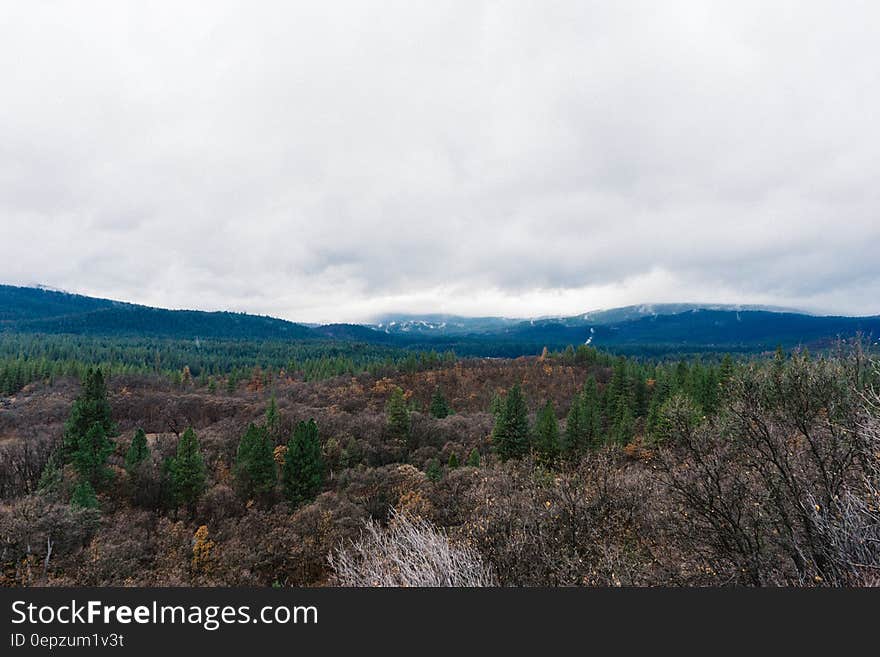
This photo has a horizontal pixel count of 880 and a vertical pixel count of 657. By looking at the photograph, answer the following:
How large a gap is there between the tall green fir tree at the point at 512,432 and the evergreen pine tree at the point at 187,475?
117 feet

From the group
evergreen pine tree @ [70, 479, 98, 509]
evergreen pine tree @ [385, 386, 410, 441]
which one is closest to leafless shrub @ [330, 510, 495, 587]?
evergreen pine tree @ [70, 479, 98, 509]

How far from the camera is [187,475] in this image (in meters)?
40.5

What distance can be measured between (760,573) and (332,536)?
→ 27.2 meters

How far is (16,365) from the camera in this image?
120 meters

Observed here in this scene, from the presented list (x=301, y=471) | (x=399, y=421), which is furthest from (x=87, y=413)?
(x=399, y=421)

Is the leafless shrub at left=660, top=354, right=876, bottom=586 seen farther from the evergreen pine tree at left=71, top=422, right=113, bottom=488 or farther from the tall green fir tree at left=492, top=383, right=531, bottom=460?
the evergreen pine tree at left=71, top=422, right=113, bottom=488

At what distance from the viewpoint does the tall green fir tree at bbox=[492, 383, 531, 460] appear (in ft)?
182

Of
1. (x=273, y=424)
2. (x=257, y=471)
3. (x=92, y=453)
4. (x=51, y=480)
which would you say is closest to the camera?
(x=51, y=480)

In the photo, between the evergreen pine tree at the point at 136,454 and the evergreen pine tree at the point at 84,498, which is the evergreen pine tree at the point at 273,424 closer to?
the evergreen pine tree at the point at 136,454

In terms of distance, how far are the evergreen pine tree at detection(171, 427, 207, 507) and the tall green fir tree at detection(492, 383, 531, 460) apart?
35.8 metres

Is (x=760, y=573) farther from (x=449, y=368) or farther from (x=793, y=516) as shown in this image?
(x=449, y=368)

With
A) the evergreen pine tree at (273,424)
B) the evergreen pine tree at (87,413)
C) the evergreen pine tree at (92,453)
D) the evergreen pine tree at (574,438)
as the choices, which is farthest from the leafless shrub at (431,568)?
the evergreen pine tree at (273,424)

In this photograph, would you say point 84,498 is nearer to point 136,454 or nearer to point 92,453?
point 92,453

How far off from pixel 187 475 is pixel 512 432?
38.9m
